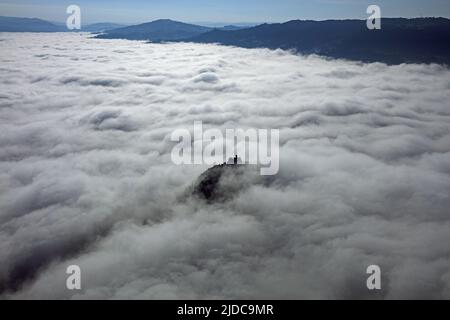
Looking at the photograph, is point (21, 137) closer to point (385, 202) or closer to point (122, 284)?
point (122, 284)

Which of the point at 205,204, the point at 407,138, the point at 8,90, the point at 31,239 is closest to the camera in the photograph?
the point at 31,239

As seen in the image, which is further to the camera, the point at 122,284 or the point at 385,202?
the point at 385,202

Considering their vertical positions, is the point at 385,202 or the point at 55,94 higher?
the point at 55,94

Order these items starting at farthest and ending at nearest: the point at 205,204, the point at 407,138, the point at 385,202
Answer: the point at 407,138
the point at 205,204
the point at 385,202

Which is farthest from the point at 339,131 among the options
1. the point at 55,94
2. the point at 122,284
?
the point at 55,94

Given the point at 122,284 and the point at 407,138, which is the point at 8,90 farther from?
the point at 407,138

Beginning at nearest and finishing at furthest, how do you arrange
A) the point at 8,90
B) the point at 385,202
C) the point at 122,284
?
1. the point at 122,284
2. the point at 385,202
3. the point at 8,90
